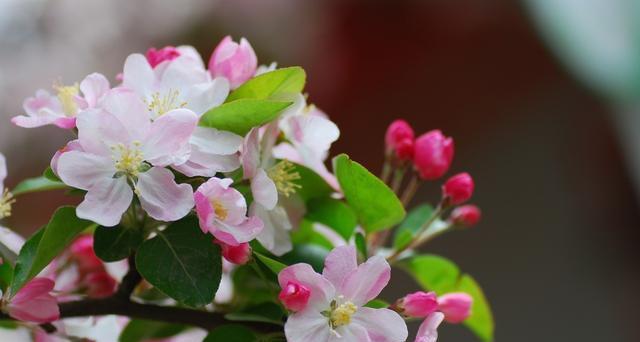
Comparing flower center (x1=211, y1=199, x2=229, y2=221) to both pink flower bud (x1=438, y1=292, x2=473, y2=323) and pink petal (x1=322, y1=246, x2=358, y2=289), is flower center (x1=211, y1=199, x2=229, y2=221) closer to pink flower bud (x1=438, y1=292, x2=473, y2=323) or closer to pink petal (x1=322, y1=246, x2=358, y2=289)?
pink petal (x1=322, y1=246, x2=358, y2=289)

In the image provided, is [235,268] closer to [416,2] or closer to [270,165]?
[270,165]

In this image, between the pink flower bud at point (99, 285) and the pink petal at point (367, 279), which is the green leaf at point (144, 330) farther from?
the pink petal at point (367, 279)

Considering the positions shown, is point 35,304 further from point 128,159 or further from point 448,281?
point 448,281

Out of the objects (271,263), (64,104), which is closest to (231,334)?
(271,263)

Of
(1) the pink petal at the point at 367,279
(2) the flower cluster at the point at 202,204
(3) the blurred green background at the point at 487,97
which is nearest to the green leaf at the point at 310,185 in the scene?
(2) the flower cluster at the point at 202,204

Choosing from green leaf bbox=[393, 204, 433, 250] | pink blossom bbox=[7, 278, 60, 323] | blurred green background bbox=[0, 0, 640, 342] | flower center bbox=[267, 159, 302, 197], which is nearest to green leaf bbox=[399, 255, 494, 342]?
green leaf bbox=[393, 204, 433, 250]

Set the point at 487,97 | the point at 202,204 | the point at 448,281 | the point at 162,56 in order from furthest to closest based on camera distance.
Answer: the point at 487,97
the point at 448,281
the point at 162,56
the point at 202,204
